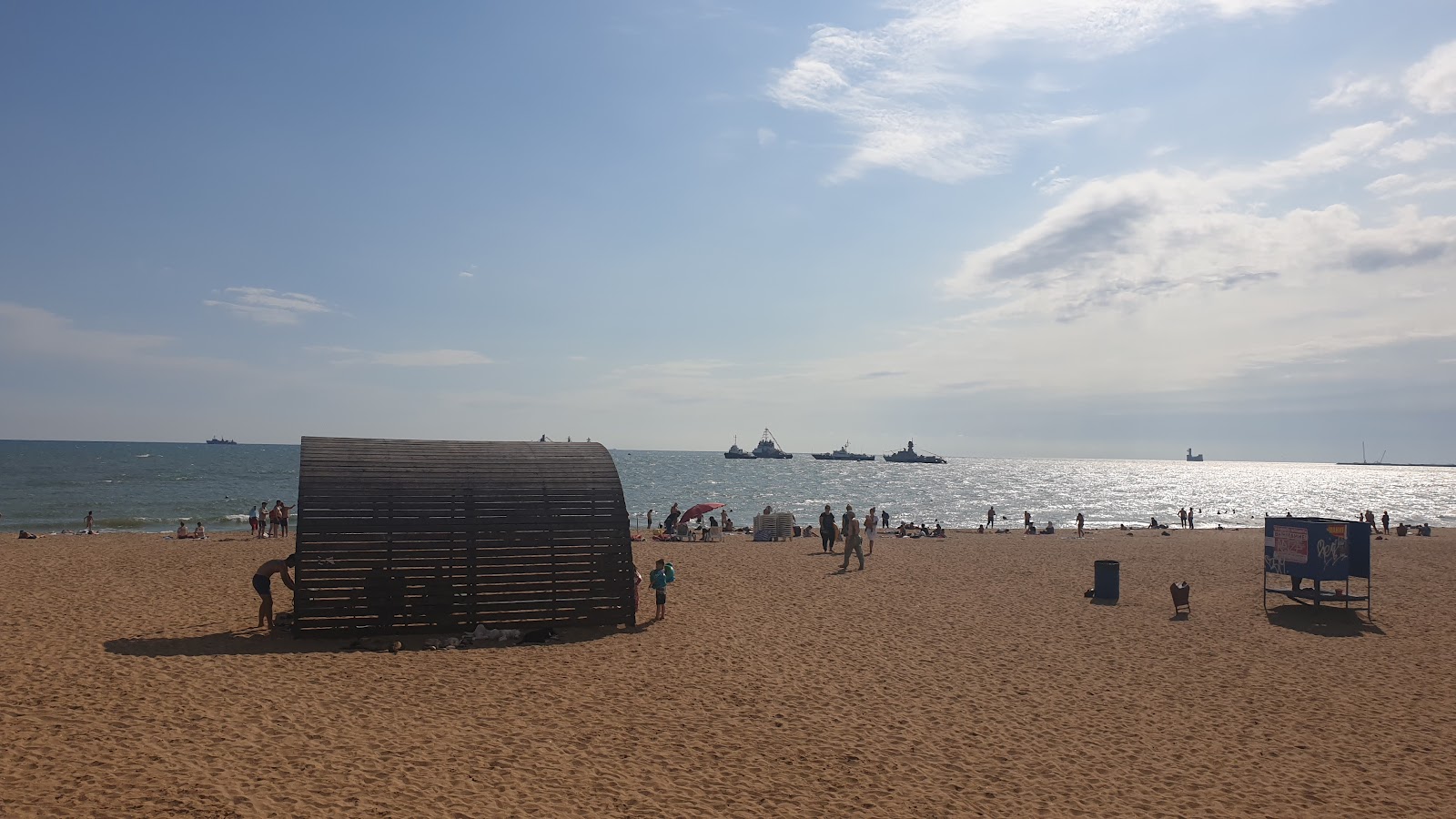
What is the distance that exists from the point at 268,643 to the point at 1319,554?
68.8ft

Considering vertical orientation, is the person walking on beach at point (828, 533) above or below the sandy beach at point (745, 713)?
above

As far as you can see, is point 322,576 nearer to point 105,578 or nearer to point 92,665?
point 92,665

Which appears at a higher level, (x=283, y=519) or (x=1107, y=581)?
(x=1107, y=581)

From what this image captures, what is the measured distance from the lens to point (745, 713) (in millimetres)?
10766

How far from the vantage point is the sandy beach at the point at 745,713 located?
8.17 meters

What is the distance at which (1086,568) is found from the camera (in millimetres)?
25562

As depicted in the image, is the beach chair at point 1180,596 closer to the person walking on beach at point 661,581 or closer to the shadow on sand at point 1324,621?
the shadow on sand at point 1324,621

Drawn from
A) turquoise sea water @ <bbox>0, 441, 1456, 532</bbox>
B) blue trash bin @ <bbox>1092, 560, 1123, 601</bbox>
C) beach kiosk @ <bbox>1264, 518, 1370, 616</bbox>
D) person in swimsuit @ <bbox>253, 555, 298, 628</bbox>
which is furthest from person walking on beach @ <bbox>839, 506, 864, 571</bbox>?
turquoise sea water @ <bbox>0, 441, 1456, 532</bbox>

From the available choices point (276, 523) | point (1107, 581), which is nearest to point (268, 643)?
point (1107, 581)

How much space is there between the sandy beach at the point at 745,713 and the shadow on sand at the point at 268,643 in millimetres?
93

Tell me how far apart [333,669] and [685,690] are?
5066 millimetres

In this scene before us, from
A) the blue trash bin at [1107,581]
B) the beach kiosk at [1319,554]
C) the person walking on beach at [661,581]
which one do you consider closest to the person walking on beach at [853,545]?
the blue trash bin at [1107,581]

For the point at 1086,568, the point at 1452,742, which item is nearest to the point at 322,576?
the point at 1452,742

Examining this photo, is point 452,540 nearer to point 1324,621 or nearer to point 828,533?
point 828,533
